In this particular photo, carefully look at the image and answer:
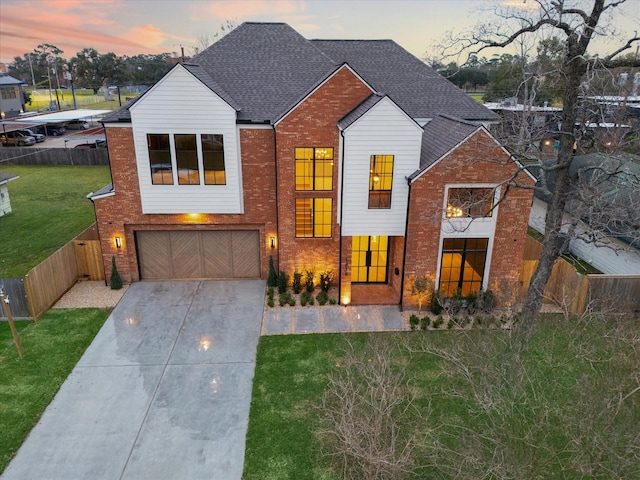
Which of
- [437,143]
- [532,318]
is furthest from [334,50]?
[532,318]

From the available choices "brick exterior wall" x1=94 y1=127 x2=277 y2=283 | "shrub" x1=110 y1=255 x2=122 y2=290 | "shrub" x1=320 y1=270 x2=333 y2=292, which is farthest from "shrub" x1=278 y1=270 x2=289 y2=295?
"shrub" x1=110 y1=255 x2=122 y2=290

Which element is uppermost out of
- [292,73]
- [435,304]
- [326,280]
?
[292,73]

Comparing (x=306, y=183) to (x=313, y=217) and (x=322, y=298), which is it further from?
(x=322, y=298)

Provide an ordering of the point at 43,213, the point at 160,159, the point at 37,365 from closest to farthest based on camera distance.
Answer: the point at 37,365
the point at 160,159
the point at 43,213

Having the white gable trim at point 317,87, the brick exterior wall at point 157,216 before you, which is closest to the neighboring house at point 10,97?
the brick exterior wall at point 157,216

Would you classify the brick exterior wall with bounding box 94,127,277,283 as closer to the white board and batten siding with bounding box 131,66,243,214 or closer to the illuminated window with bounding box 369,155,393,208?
the white board and batten siding with bounding box 131,66,243,214

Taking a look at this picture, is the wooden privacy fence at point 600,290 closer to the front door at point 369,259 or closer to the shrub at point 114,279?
the front door at point 369,259

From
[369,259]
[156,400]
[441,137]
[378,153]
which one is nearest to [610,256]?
[441,137]
